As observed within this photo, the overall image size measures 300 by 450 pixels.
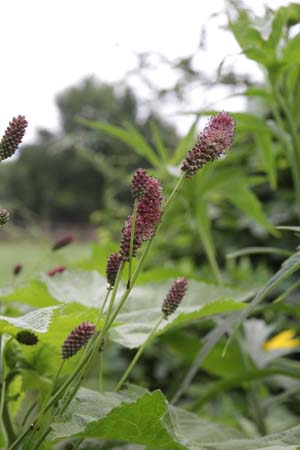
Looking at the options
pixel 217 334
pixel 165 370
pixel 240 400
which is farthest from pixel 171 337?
pixel 165 370

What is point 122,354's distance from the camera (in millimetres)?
2342

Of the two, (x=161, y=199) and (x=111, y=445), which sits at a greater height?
(x=161, y=199)

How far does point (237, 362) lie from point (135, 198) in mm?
742

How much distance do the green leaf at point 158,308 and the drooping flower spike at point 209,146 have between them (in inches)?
7.2

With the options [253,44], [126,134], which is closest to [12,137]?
[253,44]

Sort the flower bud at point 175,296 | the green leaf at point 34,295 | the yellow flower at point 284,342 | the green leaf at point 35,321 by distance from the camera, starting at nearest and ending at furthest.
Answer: the green leaf at point 35,321 < the flower bud at point 175,296 < the green leaf at point 34,295 < the yellow flower at point 284,342

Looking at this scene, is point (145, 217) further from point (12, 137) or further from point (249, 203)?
point (249, 203)

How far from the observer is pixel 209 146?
0.42m

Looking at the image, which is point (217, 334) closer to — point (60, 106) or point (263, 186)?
point (263, 186)

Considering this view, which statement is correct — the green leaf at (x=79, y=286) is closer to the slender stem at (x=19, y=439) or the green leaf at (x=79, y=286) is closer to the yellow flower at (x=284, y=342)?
the slender stem at (x=19, y=439)

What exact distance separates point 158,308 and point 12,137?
0.27 metres

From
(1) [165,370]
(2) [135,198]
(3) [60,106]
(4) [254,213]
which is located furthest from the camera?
(3) [60,106]

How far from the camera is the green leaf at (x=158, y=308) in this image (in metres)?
0.56

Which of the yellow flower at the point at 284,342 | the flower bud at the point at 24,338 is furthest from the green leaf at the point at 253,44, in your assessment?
the yellow flower at the point at 284,342
